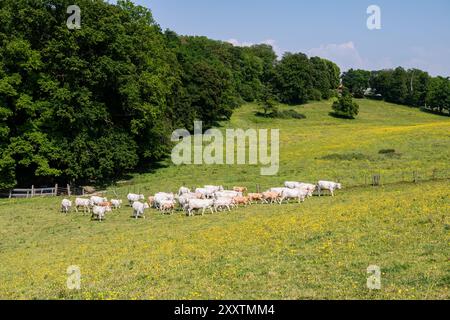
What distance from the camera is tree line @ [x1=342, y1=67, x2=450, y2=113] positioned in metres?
137

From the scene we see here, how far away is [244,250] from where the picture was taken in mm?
20922

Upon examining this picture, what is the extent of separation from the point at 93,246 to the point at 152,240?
3268 millimetres

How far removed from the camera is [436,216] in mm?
22406

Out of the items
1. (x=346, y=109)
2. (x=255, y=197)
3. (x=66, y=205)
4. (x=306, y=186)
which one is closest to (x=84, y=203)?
(x=66, y=205)

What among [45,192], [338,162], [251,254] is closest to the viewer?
[251,254]

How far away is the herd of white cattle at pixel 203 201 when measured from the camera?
35969mm

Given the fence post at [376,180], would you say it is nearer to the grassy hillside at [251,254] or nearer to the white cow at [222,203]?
the grassy hillside at [251,254]

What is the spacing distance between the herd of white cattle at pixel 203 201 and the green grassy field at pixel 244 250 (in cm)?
114

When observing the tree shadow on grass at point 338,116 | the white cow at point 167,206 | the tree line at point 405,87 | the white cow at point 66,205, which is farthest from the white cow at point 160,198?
the tree line at point 405,87

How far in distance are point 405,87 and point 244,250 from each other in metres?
150

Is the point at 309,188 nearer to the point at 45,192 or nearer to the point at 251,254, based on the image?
the point at 251,254

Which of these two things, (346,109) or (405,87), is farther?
(405,87)

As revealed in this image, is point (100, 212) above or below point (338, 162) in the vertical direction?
below
